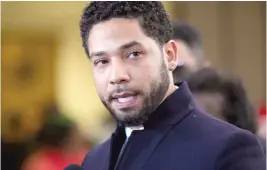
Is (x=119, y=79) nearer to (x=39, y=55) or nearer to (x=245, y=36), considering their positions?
(x=245, y=36)

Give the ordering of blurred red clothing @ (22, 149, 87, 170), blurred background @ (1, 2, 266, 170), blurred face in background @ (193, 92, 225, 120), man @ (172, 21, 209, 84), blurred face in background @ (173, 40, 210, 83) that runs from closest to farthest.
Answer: blurred face in background @ (193, 92, 225, 120) < blurred face in background @ (173, 40, 210, 83) < man @ (172, 21, 209, 84) < blurred red clothing @ (22, 149, 87, 170) < blurred background @ (1, 2, 266, 170)

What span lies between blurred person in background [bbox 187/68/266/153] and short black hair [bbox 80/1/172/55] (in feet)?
1.58

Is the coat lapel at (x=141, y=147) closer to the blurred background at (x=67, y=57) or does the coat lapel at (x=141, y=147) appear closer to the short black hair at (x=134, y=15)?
the short black hair at (x=134, y=15)

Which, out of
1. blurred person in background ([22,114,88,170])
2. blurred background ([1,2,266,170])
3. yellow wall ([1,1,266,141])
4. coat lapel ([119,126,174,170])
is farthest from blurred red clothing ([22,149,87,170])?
yellow wall ([1,1,266,141])

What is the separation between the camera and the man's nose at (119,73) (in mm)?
863

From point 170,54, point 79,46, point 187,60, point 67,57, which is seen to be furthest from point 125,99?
point 67,57

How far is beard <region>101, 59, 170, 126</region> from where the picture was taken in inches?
35.1

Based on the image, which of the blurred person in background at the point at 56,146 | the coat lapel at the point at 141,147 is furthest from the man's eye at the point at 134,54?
the blurred person in background at the point at 56,146

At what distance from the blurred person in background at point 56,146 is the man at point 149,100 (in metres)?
1.04

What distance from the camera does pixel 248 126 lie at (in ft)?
4.67

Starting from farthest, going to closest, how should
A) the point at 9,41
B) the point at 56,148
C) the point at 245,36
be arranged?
the point at 9,41
the point at 245,36
the point at 56,148

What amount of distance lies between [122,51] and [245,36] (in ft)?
10.6

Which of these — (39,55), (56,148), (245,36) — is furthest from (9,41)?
(56,148)

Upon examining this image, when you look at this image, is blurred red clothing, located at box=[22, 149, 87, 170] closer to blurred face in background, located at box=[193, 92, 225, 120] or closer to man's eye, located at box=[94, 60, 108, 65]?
blurred face in background, located at box=[193, 92, 225, 120]
